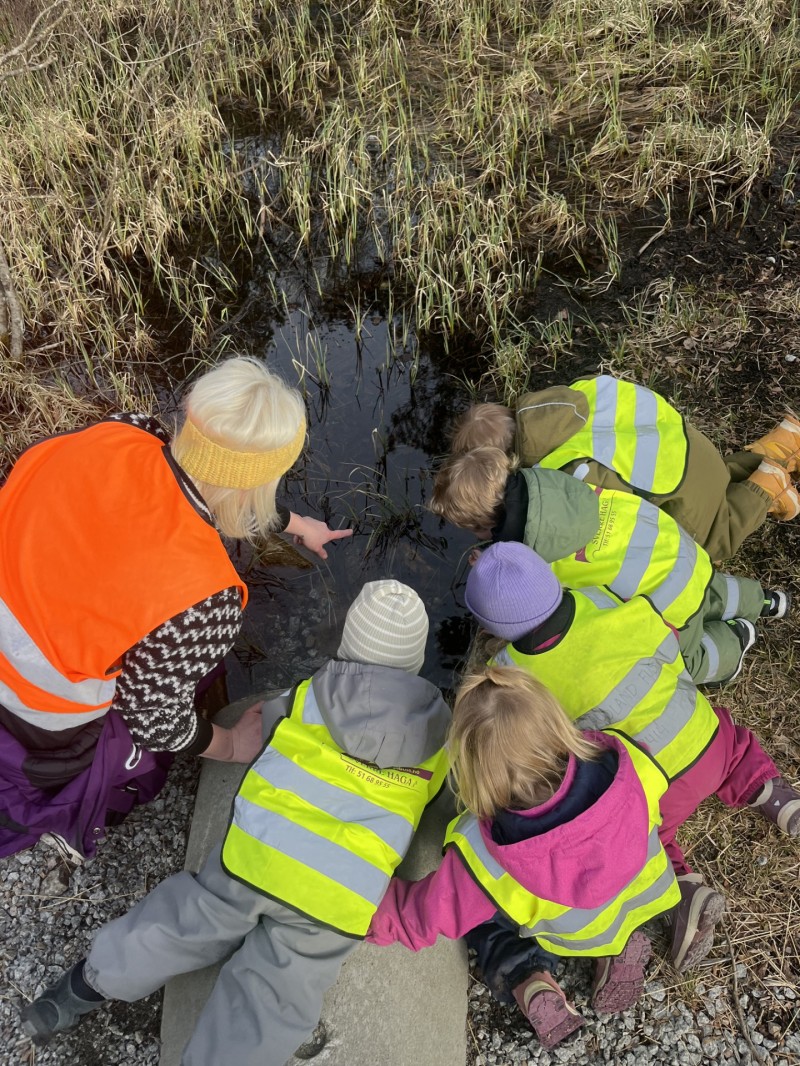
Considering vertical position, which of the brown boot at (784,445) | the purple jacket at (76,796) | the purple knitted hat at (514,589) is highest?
the purple knitted hat at (514,589)

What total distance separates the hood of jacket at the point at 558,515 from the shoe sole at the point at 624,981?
130 centimetres

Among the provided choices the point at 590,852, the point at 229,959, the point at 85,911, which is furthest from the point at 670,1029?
the point at 85,911

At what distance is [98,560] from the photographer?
2.14 metres

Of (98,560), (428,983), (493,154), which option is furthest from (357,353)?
(428,983)

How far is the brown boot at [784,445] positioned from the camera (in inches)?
143

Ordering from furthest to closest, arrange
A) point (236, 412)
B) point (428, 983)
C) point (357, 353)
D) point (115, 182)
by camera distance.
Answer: point (115, 182), point (357, 353), point (428, 983), point (236, 412)

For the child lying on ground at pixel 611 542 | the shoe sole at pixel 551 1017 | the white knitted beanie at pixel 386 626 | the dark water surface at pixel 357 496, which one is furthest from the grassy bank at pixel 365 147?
the shoe sole at pixel 551 1017

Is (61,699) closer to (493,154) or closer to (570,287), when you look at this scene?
(570,287)

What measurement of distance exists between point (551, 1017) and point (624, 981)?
25 centimetres

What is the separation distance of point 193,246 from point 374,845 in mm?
4009

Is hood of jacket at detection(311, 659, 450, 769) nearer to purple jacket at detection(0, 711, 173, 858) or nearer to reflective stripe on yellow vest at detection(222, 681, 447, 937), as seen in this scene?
reflective stripe on yellow vest at detection(222, 681, 447, 937)

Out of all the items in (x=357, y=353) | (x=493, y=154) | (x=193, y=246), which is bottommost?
(x=357, y=353)

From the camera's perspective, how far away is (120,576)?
2.15m

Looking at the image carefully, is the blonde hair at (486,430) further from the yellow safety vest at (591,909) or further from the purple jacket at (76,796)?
the purple jacket at (76,796)
